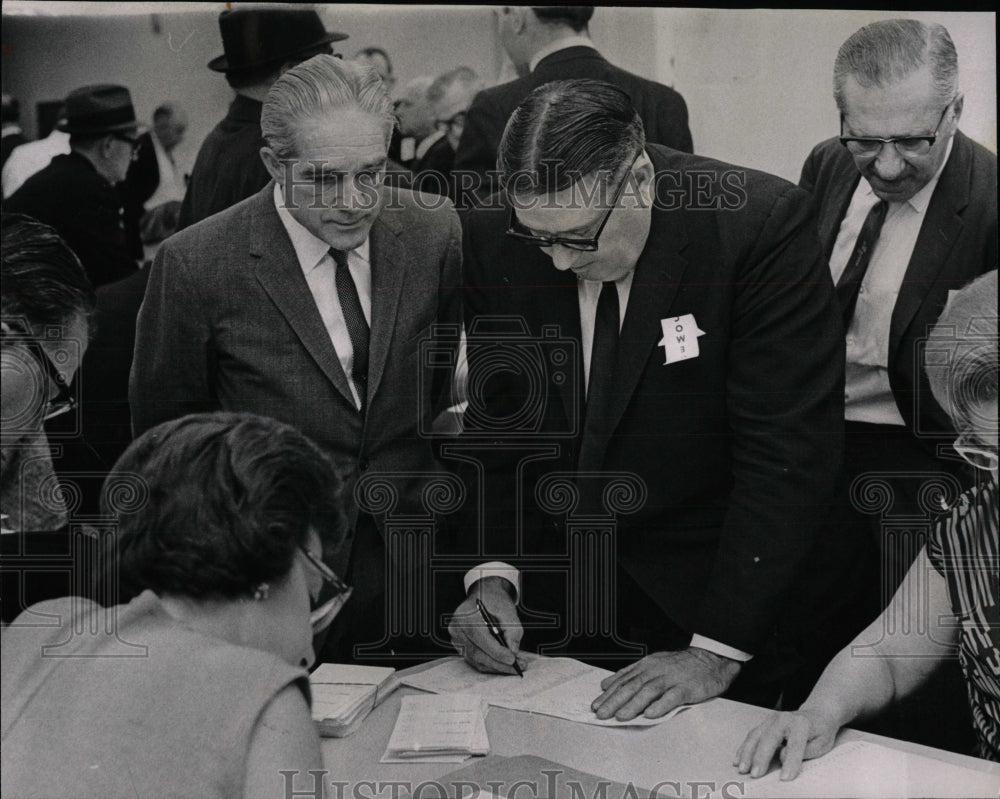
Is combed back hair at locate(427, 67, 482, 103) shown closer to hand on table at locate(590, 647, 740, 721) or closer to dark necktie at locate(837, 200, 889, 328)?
dark necktie at locate(837, 200, 889, 328)

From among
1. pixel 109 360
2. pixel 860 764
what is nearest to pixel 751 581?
pixel 860 764

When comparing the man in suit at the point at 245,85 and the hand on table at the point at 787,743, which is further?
the man in suit at the point at 245,85

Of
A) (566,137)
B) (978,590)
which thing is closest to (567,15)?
(566,137)

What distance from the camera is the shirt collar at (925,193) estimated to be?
9.16 ft

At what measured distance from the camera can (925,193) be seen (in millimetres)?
2801

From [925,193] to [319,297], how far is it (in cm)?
153

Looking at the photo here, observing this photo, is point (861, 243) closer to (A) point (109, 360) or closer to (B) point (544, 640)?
(B) point (544, 640)

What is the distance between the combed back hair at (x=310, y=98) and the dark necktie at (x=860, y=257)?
1.20 metres

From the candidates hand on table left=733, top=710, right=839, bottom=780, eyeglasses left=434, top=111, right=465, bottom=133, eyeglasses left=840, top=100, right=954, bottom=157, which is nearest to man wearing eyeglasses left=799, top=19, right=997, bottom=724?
eyeglasses left=840, top=100, right=954, bottom=157

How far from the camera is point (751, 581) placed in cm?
280

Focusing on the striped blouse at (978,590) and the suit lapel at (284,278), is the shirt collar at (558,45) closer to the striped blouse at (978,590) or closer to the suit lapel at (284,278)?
the suit lapel at (284,278)

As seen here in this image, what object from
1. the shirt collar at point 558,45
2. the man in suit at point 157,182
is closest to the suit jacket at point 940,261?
the shirt collar at point 558,45

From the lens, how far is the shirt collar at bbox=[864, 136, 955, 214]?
2.79 metres

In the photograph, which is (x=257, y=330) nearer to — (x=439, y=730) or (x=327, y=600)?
(x=327, y=600)
